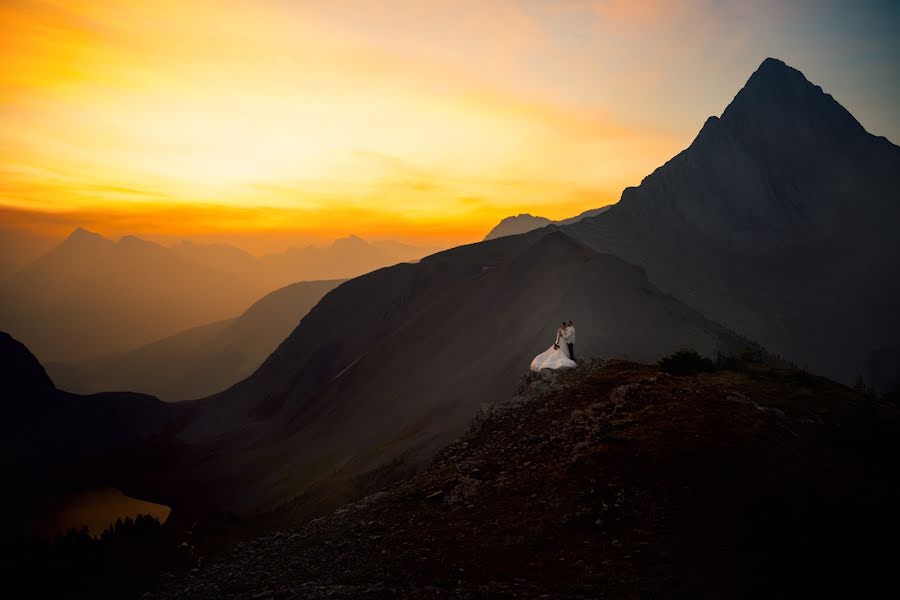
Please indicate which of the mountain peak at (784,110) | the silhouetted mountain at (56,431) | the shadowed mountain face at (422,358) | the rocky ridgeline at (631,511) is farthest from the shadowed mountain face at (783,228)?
the silhouetted mountain at (56,431)

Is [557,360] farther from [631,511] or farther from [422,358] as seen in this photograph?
[422,358]

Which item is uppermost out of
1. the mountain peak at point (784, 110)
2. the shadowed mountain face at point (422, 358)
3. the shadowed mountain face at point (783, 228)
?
the mountain peak at point (784, 110)

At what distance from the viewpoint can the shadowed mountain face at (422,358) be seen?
38.9m

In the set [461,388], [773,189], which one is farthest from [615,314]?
[773,189]

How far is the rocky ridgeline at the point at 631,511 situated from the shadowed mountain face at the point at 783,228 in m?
84.7

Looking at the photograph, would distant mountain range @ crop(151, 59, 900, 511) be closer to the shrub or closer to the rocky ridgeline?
the rocky ridgeline

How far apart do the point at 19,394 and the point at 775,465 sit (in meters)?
147

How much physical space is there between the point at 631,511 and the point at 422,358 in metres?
51.1

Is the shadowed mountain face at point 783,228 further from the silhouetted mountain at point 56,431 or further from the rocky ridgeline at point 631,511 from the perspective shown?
the silhouetted mountain at point 56,431

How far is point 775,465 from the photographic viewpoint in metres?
11.2

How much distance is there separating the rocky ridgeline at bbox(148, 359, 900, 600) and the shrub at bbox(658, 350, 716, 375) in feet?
6.29

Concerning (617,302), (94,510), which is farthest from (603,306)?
(94,510)

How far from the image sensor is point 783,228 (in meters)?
125

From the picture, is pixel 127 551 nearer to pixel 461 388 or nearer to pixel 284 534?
pixel 461 388
